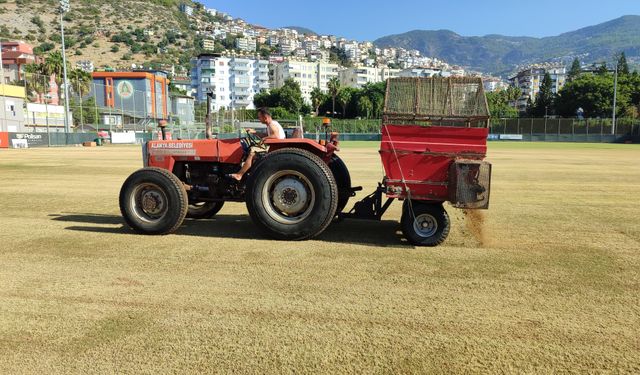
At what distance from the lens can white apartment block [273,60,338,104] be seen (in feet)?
550

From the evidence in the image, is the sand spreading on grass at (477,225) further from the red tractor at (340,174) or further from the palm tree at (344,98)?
the palm tree at (344,98)

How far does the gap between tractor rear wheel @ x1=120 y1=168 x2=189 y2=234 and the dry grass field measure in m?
0.20

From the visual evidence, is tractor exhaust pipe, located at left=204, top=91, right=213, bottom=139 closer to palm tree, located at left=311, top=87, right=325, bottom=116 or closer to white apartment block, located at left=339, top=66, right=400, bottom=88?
palm tree, located at left=311, top=87, right=325, bottom=116

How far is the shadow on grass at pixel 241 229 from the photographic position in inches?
251

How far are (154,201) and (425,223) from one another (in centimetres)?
351

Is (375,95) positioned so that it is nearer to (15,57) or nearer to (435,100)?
(15,57)

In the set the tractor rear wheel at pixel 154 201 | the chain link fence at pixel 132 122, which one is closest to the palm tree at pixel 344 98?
the chain link fence at pixel 132 122

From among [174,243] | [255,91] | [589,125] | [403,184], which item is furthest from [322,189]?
[255,91]

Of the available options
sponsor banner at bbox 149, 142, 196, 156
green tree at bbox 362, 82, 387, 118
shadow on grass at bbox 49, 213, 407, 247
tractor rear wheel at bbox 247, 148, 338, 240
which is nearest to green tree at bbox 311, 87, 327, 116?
green tree at bbox 362, 82, 387, 118

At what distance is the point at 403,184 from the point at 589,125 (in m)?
70.5

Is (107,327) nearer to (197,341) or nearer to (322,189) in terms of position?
(197,341)

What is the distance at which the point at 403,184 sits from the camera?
19.0ft

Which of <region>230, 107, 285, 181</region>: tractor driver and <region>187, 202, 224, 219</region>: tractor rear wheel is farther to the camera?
<region>187, 202, 224, 219</region>: tractor rear wheel

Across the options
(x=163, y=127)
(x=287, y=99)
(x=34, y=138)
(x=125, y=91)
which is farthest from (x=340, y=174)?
(x=287, y=99)
